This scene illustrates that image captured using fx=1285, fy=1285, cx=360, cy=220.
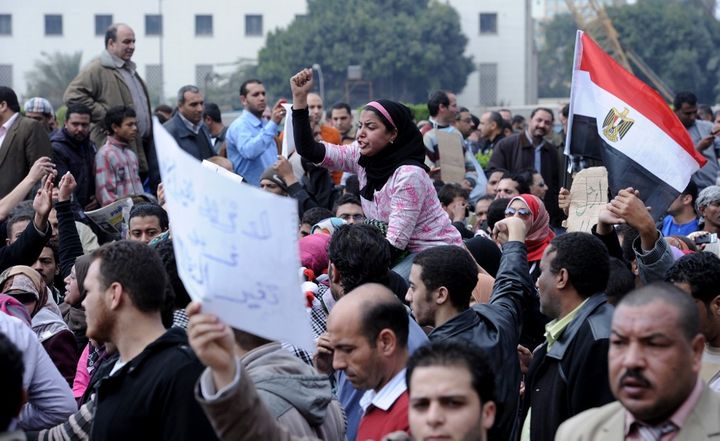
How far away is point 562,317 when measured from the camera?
5.73 metres

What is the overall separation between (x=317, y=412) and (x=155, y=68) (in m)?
86.8

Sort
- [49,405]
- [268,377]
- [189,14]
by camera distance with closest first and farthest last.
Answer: [268,377]
[49,405]
[189,14]

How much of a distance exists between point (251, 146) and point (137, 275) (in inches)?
279

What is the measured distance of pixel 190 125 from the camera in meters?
12.2

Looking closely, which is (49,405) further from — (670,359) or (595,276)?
(670,359)

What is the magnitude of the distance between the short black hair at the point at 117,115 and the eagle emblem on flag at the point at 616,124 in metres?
4.84

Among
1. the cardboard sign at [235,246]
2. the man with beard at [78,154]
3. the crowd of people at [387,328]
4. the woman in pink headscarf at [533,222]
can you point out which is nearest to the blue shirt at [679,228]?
the crowd of people at [387,328]

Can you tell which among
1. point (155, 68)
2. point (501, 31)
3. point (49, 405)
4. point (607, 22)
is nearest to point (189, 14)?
point (155, 68)

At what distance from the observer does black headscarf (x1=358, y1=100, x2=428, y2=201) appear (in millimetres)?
7266

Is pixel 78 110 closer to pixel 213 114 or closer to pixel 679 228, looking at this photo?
pixel 213 114

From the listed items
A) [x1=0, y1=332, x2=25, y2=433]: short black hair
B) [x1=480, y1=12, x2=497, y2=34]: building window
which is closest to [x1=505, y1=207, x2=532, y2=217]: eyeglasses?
[x1=0, y1=332, x2=25, y2=433]: short black hair

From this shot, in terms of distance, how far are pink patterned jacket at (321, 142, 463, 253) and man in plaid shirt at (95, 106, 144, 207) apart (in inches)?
152

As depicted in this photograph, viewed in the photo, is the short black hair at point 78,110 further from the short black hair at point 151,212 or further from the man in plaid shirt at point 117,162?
the short black hair at point 151,212

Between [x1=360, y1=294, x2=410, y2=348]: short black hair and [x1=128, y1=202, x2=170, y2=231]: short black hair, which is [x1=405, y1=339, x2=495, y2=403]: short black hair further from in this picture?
[x1=128, y1=202, x2=170, y2=231]: short black hair
